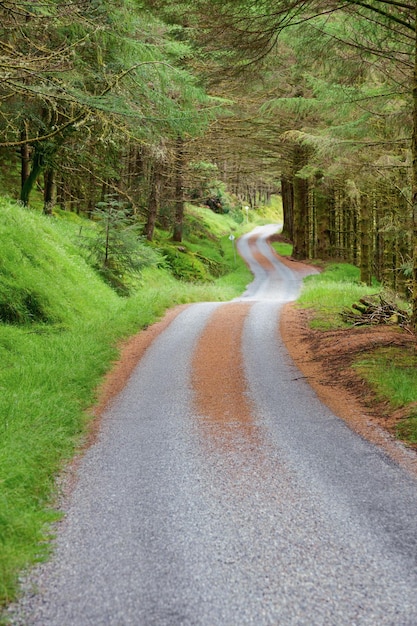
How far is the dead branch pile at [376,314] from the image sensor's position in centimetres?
1174

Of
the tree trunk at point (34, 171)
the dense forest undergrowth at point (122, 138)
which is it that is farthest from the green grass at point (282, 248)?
the tree trunk at point (34, 171)

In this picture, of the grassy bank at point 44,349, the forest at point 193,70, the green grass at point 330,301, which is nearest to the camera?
the grassy bank at point 44,349

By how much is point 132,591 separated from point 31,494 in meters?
1.68

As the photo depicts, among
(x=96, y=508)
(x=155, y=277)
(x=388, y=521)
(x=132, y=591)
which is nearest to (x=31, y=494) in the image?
(x=96, y=508)

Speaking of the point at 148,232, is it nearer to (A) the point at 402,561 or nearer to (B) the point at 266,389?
(B) the point at 266,389

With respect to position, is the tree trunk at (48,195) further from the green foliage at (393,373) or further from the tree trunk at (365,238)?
the green foliage at (393,373)

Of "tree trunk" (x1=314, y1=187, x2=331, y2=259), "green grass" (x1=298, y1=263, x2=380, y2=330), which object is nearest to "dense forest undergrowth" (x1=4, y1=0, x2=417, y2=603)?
"green grass" (x1=298, y1=263, x2=380, y2=330)

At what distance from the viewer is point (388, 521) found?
379 cm

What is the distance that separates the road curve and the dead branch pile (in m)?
5.32

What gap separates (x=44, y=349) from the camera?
9102 millimetres

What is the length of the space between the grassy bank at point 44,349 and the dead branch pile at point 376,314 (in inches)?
218

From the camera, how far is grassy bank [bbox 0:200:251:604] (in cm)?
398

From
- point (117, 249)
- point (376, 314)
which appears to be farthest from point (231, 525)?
point (117, 249)

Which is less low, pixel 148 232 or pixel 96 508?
pixel 148 232
